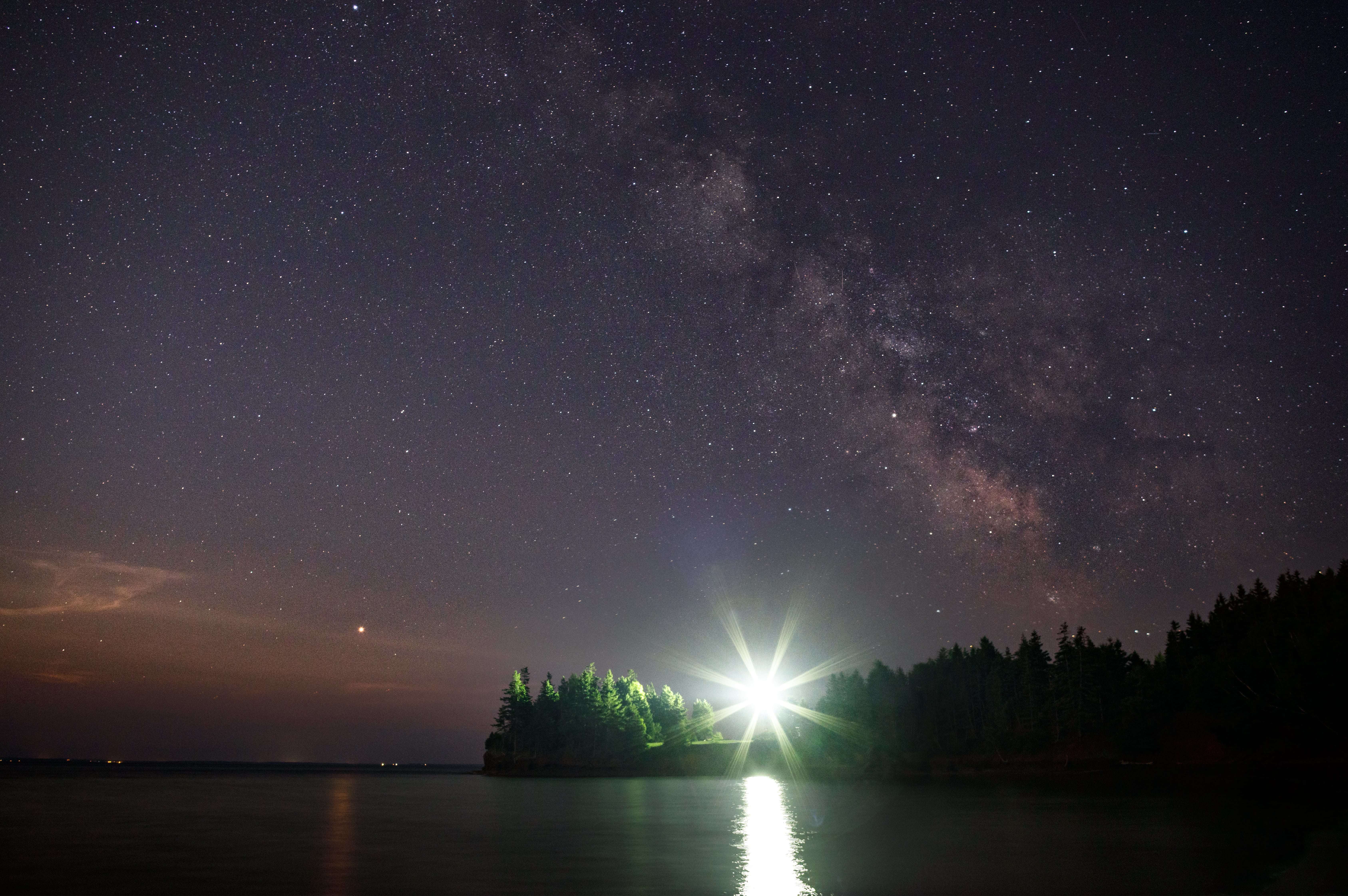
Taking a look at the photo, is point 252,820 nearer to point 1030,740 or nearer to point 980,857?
point 980,857

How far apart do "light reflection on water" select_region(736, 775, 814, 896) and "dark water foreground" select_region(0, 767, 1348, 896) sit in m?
0.21

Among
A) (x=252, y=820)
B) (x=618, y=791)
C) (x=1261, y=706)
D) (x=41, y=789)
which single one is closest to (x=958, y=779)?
(x=1261, y=706)

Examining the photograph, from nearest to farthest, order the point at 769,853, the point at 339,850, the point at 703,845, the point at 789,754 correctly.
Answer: the point at 769,853 → the point at 339,850 → the point at 703,845 → the point at 789,754

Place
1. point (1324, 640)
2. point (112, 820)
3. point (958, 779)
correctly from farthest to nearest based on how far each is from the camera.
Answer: point (958, 779), point (1324, 640), point (112, 820)

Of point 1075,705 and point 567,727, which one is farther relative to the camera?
point 567,727

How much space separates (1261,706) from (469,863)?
335 feet

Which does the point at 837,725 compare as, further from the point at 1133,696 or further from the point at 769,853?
the point at 769,853

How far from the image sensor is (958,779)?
13812cm

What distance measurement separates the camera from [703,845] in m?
46.3

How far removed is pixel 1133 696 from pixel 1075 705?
9870 mm

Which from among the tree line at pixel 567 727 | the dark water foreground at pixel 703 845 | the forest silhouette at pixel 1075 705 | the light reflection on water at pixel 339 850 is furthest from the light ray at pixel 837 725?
the light reflection on water at pixel 339 850

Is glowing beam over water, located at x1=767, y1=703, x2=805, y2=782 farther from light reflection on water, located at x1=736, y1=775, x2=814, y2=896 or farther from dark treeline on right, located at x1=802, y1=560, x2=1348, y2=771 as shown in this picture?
light reflection on water, located at x1=736, y1=775, x2=814, y2=896

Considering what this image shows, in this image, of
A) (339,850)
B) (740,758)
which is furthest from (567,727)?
(339,850)

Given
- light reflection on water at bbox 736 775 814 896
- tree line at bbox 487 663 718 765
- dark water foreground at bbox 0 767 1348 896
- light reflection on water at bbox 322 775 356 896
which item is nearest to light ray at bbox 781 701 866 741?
tree line at bbox 487 663 718 765
